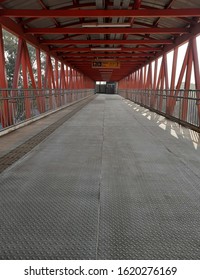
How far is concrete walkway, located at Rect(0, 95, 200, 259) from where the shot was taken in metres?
1.84

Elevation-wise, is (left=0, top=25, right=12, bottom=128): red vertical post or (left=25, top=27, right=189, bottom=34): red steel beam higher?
(left=25, top=27, right=189, bottom=34): red steel beam

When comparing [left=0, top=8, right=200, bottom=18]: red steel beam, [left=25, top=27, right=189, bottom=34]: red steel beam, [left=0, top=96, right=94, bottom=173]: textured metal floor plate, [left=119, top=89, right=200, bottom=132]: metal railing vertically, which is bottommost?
→ [left=0, top=96, right=94, bottom=173]: textured metal floor plate

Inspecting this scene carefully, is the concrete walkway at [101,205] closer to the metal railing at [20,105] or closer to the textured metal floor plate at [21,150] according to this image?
the textured metal floor plate at [21,150]

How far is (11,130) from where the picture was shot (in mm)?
6672

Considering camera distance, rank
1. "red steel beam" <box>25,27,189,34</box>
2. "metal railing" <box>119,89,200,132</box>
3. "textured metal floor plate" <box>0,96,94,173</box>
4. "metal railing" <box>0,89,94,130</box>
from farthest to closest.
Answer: "red steel beam" <box>25,27,189,34</box> < "metal railing" <box>119,89,200,132</box> < "metal railing" <box>0,89,94,130</box> < "textured metal floor plate" <box>0,96,94,173</box>

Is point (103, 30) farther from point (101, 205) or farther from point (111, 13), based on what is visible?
point (101, 205)

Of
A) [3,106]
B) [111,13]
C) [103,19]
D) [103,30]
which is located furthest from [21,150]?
[103,30]

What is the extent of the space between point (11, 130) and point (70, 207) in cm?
486

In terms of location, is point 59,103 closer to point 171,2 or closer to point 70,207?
point 171,2

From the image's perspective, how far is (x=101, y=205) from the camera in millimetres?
2473

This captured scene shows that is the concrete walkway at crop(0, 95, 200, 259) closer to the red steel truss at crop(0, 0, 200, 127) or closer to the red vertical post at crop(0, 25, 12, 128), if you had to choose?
the red vertical post at crop(0, 25, 12, 128)

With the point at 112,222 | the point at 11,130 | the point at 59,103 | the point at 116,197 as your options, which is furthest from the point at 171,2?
the point at 59,103

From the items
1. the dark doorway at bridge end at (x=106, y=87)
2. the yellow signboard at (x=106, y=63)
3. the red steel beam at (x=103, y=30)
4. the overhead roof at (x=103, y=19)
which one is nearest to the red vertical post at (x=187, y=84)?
the overhead roof at (x=103, y=19)

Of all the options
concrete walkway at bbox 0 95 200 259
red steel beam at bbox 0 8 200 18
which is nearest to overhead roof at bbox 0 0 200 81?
red steel beam at bbox 0 8 200 18
